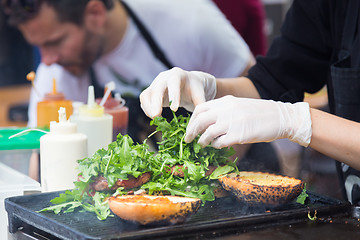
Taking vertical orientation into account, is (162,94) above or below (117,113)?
above

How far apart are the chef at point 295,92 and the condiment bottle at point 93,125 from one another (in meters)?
0.24

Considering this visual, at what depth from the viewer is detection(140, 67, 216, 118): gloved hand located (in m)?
1.53

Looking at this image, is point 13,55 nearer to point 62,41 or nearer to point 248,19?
point 62,41

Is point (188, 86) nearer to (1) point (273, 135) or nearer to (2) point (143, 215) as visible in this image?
(1) point (273, 135)

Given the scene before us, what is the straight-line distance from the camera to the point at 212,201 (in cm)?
135

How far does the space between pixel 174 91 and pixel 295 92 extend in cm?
72

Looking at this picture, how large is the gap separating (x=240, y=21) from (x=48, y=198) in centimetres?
257

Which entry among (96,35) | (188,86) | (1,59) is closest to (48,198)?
(188,86)

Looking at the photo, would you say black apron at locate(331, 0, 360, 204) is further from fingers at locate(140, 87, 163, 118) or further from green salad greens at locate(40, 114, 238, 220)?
fingers at locate(140, 87, 163, 118)

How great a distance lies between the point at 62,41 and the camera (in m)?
3.13

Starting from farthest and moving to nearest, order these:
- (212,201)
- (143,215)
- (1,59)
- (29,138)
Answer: (1,59), (29,138), (212,201), (143,215)

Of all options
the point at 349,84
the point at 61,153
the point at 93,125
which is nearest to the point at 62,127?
the point at 61,153

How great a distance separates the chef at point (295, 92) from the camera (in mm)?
1414

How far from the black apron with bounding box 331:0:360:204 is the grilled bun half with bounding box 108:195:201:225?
2.75 feet
